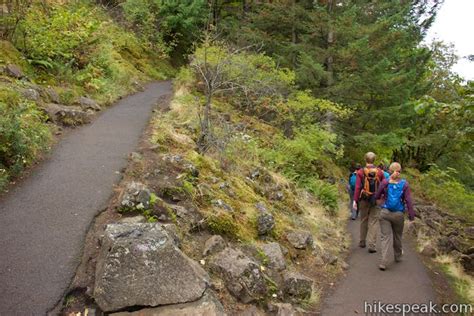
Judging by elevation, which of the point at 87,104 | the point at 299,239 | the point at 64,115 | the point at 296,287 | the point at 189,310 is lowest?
the point at 296,287

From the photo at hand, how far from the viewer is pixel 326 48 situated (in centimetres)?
1666

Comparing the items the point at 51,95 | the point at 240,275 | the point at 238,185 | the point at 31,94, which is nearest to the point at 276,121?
the point at 238,185

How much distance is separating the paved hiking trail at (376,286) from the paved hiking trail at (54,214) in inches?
164

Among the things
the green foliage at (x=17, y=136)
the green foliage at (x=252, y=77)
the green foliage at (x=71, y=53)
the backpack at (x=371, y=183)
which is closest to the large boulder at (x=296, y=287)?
the backpack at (x=371, y=183)

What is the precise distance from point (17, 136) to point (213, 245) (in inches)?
175

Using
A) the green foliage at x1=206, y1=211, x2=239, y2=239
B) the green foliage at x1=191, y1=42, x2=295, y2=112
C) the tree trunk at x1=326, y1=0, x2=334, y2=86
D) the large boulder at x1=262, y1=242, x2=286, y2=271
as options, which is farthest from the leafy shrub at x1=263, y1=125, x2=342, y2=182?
the green foliage at x1=206, y1=211, x2=239, y2=239

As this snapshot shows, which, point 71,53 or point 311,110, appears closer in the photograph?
point 71,53

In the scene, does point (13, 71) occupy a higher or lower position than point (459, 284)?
higher

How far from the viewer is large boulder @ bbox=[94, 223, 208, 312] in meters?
4.21

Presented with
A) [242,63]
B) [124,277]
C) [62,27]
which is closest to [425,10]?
[242,63]

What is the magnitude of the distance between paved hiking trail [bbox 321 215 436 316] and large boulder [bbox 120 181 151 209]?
3.47 m

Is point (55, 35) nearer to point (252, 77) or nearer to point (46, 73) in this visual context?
point (46, 73)

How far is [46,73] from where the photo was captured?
12.4m

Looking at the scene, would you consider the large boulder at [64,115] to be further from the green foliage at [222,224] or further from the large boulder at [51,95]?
the green foliage at [222,224]
